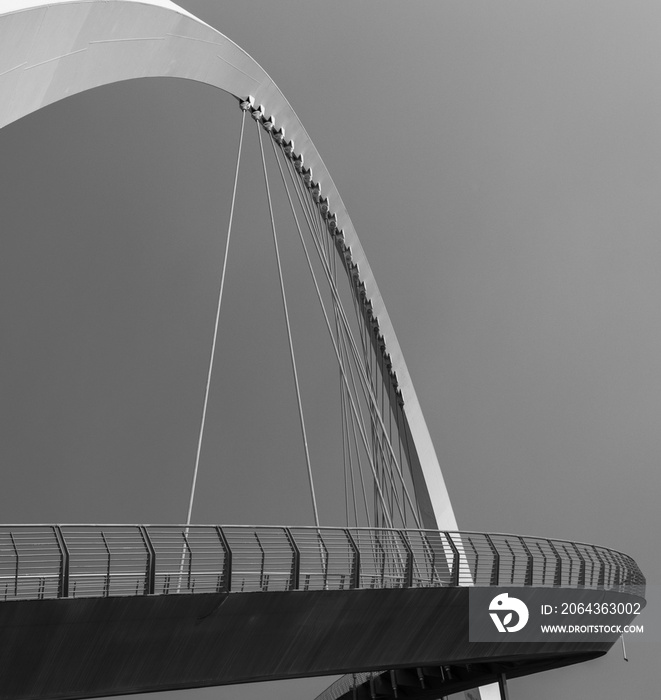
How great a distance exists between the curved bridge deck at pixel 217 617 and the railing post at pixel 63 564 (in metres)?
0.02

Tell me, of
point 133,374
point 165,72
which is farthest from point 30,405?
point 165,72

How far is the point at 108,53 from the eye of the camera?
17328 mm

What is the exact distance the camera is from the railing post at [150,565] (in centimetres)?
1347

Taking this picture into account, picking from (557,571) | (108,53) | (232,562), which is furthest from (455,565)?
(108,53)

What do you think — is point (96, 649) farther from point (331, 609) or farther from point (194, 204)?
point (194, 204)

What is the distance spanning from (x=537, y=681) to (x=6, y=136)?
37685 millimetres

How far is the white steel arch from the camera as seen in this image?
1418 centimetres

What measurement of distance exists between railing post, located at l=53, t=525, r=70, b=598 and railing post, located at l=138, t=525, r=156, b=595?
119 centimetres

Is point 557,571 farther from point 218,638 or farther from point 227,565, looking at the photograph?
point 227,565

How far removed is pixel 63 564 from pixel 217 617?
8.36 feet

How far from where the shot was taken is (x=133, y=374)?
50.6 meters

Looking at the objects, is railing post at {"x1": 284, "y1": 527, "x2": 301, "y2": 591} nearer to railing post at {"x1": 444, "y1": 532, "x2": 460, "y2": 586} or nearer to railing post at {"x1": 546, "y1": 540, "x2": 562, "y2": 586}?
railing post at {"x1": 444, "y1": 532, "x2": 460, "y2": 586}

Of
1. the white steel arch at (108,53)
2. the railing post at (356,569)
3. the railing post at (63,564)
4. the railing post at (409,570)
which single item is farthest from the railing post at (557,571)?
the white steel arch at (108,53)

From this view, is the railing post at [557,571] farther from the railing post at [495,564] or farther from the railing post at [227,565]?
the railing post at [227,565]
